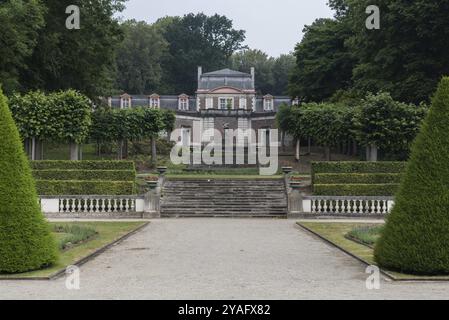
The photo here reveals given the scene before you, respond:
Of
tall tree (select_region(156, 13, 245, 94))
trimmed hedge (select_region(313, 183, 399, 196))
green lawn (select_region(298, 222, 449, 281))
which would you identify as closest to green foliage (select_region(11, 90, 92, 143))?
trimmed hedge (select_region(313, 183, 399, 196))

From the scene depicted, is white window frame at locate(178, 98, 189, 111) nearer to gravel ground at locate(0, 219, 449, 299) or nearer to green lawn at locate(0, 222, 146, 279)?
green lawn at locate(0, 222, 146, 279)

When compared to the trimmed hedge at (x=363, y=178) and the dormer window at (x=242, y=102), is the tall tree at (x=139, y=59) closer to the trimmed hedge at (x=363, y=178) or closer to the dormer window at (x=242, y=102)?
the dormer window at (x=242, y=102)

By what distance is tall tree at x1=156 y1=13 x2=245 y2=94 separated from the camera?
95875 mm

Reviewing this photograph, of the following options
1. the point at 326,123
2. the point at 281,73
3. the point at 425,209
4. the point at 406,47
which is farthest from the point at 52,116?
the point at 281,73

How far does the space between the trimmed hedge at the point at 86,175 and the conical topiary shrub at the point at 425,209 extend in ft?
65.3

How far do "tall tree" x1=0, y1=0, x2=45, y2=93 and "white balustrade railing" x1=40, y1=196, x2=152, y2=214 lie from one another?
11.3 m

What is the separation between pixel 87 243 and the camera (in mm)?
16859

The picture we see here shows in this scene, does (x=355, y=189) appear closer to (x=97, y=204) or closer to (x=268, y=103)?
(x=97, y=204)

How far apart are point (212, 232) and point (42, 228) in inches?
377

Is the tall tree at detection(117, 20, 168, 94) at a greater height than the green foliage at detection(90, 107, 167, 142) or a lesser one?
greater

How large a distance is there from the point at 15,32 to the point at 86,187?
10737mm

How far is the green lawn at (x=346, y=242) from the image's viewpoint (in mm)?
11034

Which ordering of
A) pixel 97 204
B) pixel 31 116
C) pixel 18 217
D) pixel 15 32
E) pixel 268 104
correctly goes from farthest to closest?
pixel 268 104 < pixel 31 116 < pixel 15 32 < pixel 97 204 < pixel 18 217
